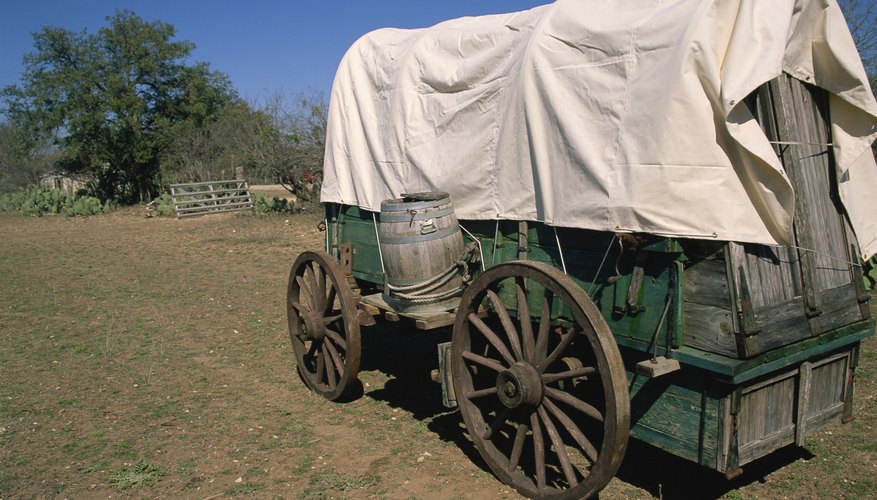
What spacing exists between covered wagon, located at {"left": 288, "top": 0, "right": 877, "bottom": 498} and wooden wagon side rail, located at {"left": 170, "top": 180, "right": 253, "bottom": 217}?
17.0 metres

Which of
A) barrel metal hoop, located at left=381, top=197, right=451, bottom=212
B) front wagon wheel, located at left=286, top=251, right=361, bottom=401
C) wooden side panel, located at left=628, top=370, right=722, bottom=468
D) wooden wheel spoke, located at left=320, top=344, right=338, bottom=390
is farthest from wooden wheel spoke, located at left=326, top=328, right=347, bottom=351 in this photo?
wooden side panel, located at left=628, top=370, right=722, bottom=468

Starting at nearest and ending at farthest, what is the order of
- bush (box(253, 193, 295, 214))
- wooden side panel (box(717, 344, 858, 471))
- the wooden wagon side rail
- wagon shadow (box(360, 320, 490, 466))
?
wooden side panel (box(717, 344, 858, 471)) < wagon shadow (box(360, 320, 490, 466)) < bush (box(253, 193, 295, 214)) < the wooden wagon side rail

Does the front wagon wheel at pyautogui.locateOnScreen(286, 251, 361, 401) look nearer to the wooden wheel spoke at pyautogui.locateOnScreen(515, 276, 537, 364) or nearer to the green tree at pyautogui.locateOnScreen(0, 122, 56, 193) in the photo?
the wooden wheel spoke at pyautogui.locateOnScreen(515, 276, 537, 364)

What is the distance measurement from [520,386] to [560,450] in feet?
1.23

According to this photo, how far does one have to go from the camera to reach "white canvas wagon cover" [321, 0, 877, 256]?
10.2ft

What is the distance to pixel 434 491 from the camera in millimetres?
3936

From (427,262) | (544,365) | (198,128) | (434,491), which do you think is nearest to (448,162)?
(427,262)

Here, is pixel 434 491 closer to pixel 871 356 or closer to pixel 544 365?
pixel 544 365

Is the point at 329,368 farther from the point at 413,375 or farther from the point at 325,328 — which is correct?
the point at 413,375

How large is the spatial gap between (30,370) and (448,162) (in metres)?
4.37

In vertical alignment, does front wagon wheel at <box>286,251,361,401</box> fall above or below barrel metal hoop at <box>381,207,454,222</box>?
below

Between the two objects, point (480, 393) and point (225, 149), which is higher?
point (225, 149)

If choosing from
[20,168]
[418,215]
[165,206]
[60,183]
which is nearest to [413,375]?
[418,215]

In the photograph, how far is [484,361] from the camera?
3889 millimetres
